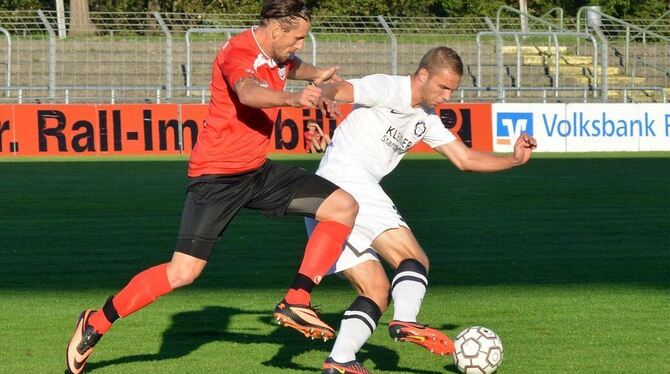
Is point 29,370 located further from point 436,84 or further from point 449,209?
point 449,209

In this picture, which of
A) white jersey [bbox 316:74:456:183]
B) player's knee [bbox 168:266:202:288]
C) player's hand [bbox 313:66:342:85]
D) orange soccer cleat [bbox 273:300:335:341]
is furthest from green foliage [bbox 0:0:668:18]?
orange soccer cleat [bbox 273:300:335:341]

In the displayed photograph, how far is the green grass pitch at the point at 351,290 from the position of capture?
7.69m

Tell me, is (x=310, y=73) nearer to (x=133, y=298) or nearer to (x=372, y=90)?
(x=372, y=90)

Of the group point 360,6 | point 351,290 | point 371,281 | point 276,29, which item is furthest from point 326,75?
point 360,6

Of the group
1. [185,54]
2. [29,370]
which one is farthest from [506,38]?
[29,370]

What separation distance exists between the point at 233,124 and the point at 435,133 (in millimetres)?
1334

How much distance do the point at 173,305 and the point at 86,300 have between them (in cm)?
66

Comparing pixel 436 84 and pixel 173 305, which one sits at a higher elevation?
pixel 436 84

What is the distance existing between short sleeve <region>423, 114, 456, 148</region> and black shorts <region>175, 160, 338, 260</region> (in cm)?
84

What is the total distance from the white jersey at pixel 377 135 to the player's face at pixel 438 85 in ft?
0.38

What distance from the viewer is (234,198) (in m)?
7.00

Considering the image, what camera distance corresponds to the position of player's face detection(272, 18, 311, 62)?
688 cm

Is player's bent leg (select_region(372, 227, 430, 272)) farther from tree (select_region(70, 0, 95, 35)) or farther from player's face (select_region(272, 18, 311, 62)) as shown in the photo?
tree (select_region(70, 0, 95, 35))

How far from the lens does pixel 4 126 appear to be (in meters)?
28.7
